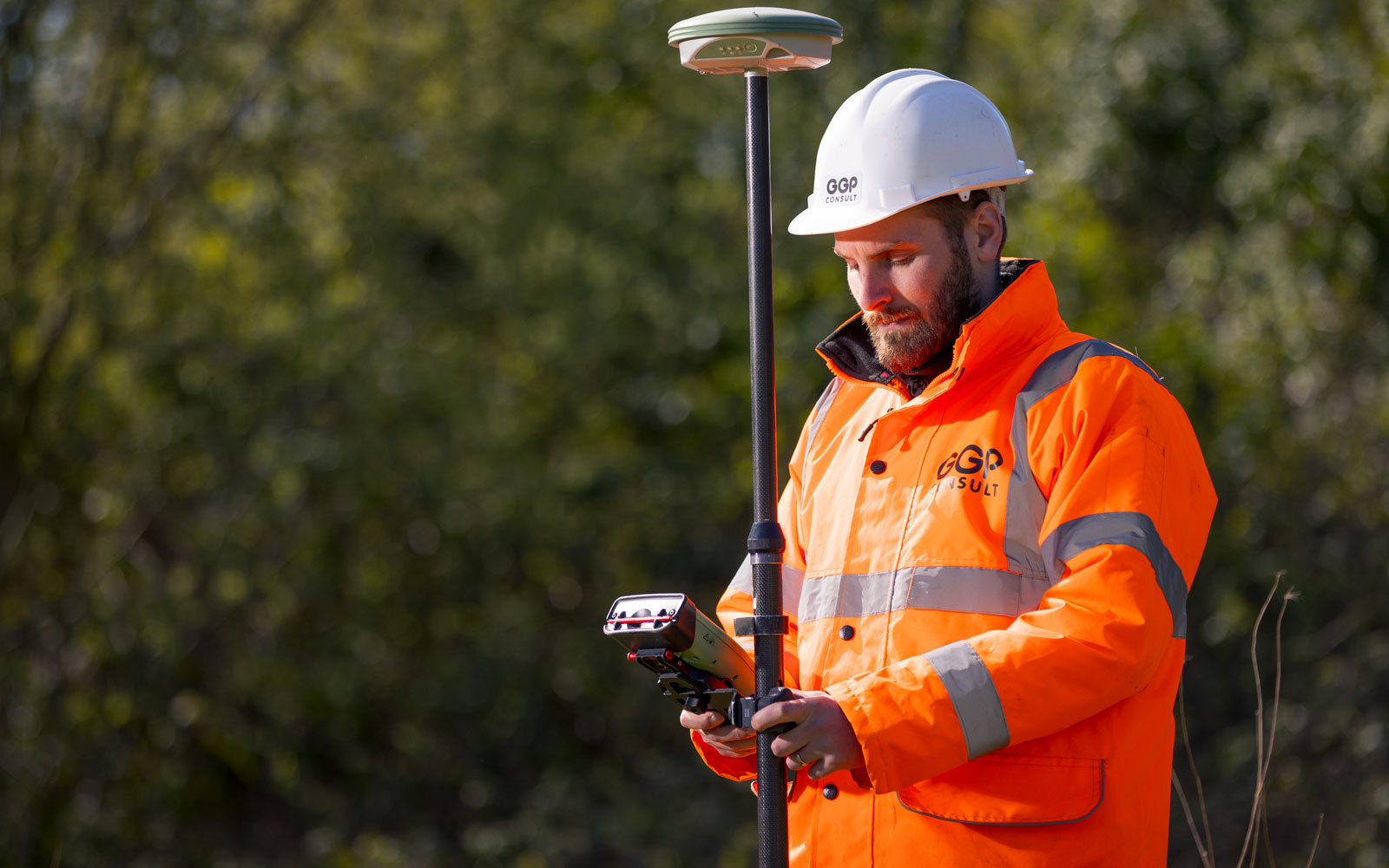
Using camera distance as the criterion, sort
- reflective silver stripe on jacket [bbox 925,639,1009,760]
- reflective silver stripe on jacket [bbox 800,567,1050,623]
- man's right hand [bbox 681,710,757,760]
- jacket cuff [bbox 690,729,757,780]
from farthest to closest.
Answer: jacket cuff [bbox 690,729,757,780], man's right hand [bbox 681,710,757,760], reflective silver stripe on jacket [bbox 800,567,1050,623], reflective silver stripe on jacket [bbox 925,639,1009,760]

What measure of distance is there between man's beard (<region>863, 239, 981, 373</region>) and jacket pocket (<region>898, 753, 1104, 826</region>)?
643 millimetres

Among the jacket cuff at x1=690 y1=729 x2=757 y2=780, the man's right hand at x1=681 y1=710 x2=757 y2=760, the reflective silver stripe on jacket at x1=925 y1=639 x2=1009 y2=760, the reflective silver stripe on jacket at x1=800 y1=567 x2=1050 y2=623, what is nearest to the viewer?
the reflective silver stripe on jacket at x1=925 y1=639 x2=1009 y2=760

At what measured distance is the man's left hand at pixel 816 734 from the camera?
194 cm

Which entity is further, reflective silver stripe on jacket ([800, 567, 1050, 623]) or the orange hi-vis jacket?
reflective silver stripe on jacket ([800, 567, 1050, 623])

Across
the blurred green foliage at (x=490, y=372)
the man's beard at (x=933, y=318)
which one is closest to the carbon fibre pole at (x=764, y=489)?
the man's beard at (x=933, y=318)

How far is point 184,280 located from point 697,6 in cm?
300

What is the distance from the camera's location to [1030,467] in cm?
207

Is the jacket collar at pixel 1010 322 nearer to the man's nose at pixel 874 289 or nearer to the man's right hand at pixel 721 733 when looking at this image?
the man's nose at pixel 874 289

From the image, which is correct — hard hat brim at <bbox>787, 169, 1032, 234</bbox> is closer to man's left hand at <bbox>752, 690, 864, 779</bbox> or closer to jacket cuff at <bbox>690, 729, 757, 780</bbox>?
man's left hand at <bbox>752, 690, 864, 779</bbox>

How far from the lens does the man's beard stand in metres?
2.23

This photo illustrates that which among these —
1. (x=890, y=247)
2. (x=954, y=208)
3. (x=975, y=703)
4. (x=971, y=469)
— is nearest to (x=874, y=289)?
(x=890, y=247)

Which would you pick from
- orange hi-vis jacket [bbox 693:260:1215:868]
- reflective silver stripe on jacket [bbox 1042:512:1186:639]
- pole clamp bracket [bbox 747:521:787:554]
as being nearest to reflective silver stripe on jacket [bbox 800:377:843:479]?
orange hi-vis jacket [bbox 693:260:1215:868]

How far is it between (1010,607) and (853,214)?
652 millimetres

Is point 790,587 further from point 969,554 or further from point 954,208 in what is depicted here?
point 954,208
